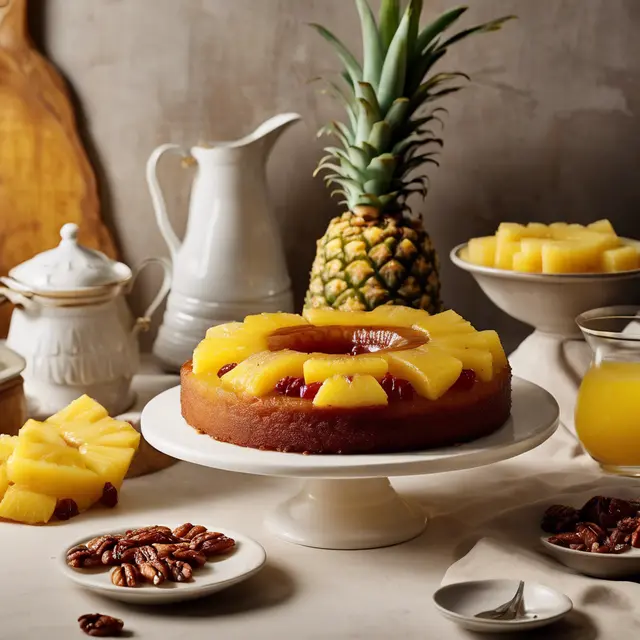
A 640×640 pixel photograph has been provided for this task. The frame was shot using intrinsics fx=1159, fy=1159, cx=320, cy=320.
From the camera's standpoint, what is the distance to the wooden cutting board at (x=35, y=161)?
7.21 feet

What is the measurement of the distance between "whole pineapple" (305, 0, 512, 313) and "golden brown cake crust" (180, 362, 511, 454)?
0.51 m

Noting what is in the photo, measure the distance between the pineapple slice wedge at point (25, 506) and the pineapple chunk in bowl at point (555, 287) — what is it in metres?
0.75

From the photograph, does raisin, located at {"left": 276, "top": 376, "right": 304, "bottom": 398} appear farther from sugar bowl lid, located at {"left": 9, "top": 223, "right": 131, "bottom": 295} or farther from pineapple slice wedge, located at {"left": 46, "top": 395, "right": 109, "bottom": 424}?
sugar bowl lid, located at {"left": 9, "top": 223, "right": 131, "bottom": 295}

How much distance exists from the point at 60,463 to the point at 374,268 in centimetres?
62

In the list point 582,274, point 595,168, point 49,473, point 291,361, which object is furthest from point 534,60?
point 49,473

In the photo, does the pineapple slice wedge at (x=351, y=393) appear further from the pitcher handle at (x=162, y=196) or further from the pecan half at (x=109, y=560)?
the pitcher handle at (x=162, y=196)

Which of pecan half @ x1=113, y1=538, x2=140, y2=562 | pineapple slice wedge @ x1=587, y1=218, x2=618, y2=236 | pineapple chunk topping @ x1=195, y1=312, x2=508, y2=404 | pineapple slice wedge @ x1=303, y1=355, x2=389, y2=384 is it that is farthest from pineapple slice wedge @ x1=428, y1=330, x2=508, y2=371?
pineapple slice wedge @ x1=587, y1=218, x2=618, y2=236

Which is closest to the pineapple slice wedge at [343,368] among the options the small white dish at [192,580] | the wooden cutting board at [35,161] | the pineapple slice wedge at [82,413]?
the small white dish at [192,580]

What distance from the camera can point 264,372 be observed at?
4.39ft

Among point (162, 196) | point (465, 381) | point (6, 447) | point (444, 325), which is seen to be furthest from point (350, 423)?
point (162, 196)

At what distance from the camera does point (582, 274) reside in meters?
1.73

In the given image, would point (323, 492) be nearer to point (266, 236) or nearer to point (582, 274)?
point (582, 274)

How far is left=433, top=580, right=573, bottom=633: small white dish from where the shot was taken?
1.13m

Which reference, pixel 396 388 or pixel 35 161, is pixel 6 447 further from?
pixel 35 161
